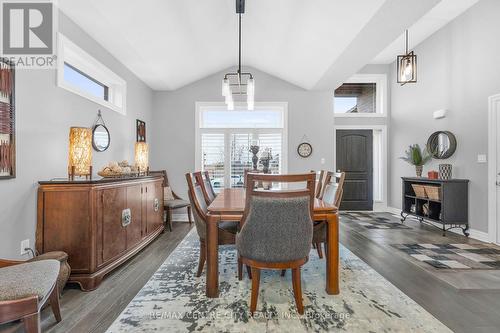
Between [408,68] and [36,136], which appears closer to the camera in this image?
[36,136]

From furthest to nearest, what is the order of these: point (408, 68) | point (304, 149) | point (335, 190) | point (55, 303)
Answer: point (304, 149) → point (408, 68) → point (335, 190) → point (55, 303)

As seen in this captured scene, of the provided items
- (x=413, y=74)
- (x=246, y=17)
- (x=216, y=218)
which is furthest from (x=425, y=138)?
(x=216, y=218)

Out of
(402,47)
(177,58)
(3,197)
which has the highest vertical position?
(402,47)

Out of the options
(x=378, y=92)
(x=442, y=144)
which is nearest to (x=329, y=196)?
(x=442, y=144)

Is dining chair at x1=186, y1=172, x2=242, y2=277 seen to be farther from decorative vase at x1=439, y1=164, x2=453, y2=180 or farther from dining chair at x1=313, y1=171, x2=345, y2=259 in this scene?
decorative vase at x1=439, y1=164, x2=453, y2=180

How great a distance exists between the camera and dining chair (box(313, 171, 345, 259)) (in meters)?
2.41

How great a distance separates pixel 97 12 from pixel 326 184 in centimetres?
311

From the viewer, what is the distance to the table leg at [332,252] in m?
2.13

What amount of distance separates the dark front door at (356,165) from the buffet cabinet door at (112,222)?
4.77 m

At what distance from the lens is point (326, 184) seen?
3.04 m

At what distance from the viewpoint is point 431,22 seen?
4359 mm

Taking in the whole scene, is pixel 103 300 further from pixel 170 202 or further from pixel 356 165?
pixel 356 165

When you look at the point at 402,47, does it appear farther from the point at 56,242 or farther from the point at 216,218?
the point at 56,242

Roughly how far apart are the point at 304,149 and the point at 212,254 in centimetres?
369
